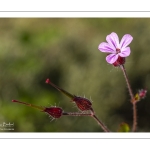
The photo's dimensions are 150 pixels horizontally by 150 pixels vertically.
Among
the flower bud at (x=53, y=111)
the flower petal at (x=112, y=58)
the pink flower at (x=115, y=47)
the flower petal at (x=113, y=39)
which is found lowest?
the flower bud at (x=53, y=111)

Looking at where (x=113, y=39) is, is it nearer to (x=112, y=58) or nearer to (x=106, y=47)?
(x=106, y=47)

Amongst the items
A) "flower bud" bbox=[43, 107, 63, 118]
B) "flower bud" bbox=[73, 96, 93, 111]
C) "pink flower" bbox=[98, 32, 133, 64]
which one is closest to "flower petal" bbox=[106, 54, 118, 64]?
"pink flower" bbox=[98, 32, 133, 64]

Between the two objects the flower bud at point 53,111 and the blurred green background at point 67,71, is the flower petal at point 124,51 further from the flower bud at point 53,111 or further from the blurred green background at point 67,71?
the blurred green background at point 67,71

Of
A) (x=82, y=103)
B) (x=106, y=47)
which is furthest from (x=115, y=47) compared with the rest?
(x=82, y=103)

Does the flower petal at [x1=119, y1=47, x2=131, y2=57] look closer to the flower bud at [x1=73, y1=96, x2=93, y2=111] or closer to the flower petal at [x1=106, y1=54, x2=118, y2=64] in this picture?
the flower petal at [x1=106, y1=54, x2=118, y2=64]

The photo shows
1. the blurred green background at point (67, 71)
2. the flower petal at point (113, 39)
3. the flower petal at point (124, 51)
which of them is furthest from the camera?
the blurred green background at point (67, 71)

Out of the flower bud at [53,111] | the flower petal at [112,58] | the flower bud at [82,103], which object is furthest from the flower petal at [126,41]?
the flower bud at [53,111]
